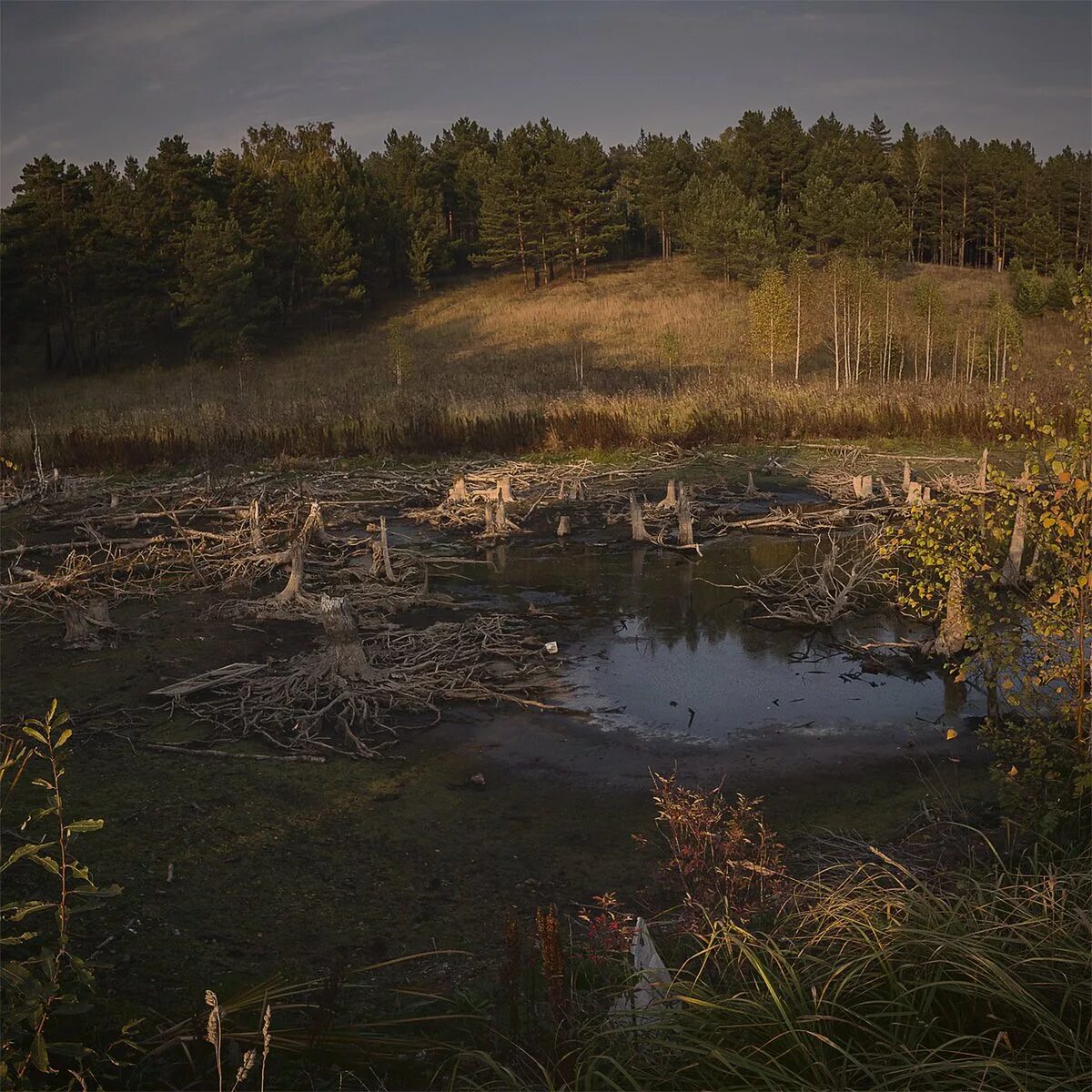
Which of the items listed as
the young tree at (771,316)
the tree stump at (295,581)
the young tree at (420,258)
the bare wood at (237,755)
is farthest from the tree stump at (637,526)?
the young tree at (420,258)

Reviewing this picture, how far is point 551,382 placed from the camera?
44094mm

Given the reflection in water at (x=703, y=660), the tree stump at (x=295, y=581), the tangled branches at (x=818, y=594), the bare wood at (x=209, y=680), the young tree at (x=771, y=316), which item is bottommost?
the reflection in water at (x=703, y=660)

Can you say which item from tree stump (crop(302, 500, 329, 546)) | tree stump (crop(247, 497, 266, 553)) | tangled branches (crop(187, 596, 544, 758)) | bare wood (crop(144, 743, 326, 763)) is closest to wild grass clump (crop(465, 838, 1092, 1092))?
bare wood (crop(144, 743, 326, 763))

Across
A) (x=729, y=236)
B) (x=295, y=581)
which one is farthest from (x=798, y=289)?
(x=295, y=581)

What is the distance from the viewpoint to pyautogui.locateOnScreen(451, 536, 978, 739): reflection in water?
877 cm

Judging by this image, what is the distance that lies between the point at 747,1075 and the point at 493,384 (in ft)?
132

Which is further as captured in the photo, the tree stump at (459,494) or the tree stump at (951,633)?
the tree stump at (459,494)

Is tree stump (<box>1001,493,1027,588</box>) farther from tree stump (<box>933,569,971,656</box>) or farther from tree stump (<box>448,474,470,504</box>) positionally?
tree stump (<box>448,474,470,504</box>)

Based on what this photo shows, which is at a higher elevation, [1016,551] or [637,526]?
[1016,551]

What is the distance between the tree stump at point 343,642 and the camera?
9.05 m

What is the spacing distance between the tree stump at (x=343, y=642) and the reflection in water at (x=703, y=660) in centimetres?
192

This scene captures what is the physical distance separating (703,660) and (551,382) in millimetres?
34615

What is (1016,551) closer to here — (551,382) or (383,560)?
(383,560)

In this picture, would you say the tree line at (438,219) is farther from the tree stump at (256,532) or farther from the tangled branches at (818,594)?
the tangled branches at (818,594)
